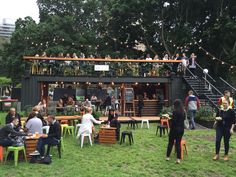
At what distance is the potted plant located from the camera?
46.3ft

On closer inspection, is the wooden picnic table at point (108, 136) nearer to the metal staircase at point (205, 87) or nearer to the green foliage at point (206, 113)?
the green foliage at point (206, 113)

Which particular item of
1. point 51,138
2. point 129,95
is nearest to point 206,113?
point 129,95

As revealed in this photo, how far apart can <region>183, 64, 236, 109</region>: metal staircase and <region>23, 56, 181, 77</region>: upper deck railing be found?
1.55 m

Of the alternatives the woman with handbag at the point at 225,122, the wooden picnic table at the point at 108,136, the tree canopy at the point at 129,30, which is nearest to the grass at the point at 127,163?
Result: the wooden picnic table at the point at 108,136

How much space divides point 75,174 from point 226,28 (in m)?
19.7

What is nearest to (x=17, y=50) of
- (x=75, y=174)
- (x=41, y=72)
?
(x=41, y=72)

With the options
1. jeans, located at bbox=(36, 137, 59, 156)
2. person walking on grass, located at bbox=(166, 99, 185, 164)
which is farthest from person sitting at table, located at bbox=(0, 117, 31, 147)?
person walking on grass, located at bbox=(166, 99, 185, 164)

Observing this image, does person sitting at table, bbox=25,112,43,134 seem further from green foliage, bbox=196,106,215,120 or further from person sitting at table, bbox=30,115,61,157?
green foliage, bbox=196,106,215,120

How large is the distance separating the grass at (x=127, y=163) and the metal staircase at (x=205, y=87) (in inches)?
261

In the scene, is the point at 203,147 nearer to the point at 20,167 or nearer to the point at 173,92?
the point at 20,167

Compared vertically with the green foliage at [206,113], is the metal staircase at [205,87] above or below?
above

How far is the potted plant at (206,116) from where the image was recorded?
46.3ft

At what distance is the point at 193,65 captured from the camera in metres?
19.4

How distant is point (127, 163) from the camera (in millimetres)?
7434
